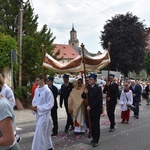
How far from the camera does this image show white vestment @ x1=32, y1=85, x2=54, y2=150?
6.02 metres

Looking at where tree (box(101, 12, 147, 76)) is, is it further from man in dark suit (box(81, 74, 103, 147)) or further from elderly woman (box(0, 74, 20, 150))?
elderly woman (box(0, 74, 20, 150))

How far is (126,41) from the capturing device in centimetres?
4694

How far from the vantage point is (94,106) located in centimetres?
712

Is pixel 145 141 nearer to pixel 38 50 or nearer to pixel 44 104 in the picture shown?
pixel 44 104

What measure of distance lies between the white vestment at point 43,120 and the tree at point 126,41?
39.8 meters

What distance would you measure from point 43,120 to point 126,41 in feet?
139

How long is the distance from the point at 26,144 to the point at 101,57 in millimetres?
3275

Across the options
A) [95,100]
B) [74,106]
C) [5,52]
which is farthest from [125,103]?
[5,52]

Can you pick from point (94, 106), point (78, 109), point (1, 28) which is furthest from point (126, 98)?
point (1, 28)

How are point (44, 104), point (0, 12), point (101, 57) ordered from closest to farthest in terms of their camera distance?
point (44, 104) → point (101, 57) → point (0, 12)

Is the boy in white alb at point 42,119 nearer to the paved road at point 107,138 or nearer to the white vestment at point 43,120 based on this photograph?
the white vestment at point 43,120

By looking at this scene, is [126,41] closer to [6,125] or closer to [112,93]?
[112,93]

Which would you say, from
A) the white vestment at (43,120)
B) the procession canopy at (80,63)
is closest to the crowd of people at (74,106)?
the white vestment at (43,120)

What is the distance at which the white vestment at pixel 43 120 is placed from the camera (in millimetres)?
6020
